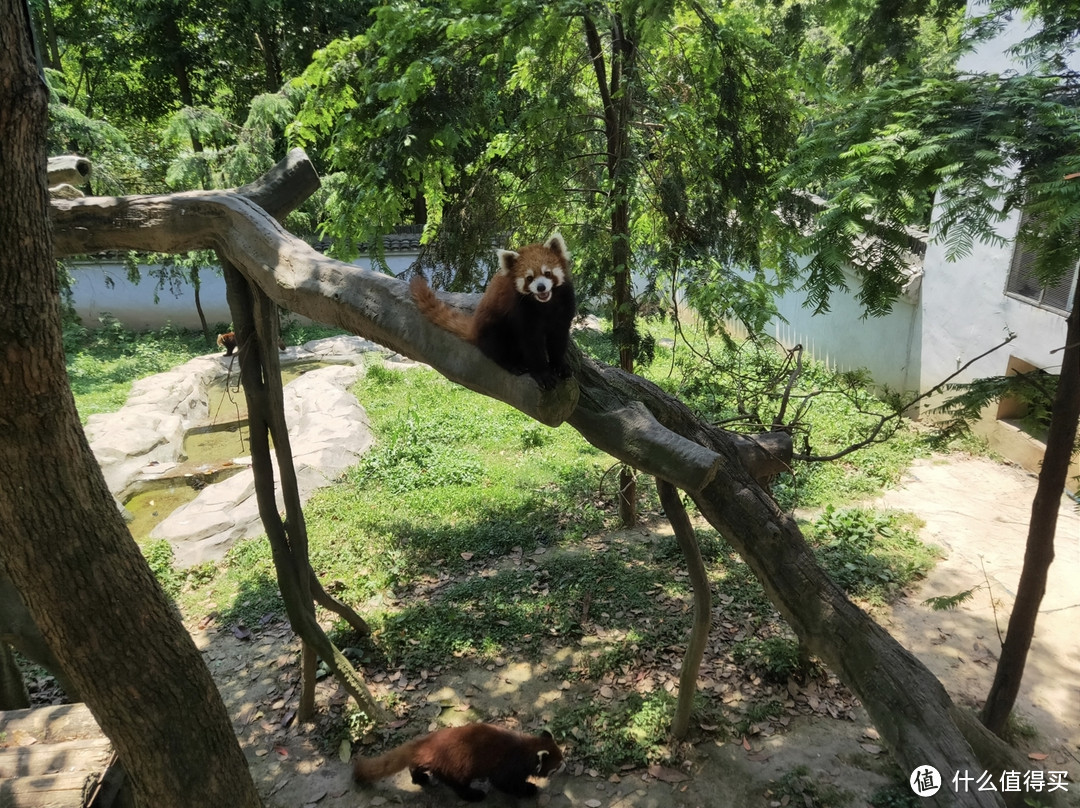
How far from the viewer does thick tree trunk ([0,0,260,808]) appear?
2.14 m

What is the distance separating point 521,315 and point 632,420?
0.79 meters

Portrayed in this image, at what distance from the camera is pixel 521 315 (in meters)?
3.21

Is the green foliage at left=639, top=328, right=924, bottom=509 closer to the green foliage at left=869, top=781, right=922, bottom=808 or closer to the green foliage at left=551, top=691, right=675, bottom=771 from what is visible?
the green foliage at left=551, top=691, right=675, bottom=771

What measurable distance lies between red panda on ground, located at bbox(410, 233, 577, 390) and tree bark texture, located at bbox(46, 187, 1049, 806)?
0.28 ft

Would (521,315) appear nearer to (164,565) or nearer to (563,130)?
(563,130)

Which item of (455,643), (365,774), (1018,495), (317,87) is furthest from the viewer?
(1018,495)

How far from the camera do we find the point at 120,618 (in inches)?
98.3

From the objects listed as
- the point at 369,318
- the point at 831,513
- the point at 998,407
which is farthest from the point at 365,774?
the point at 998,407

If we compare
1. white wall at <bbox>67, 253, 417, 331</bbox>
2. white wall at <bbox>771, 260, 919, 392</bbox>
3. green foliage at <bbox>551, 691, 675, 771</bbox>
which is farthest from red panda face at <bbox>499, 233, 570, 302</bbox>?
white wall at <bbox>67, 253, 417, 331</bbox>

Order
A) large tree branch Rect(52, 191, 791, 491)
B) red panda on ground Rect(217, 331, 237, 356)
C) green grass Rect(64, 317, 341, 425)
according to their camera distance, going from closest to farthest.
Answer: large tree branch Rect(52, 191, 791, 491) → green grass Rect(64, 317, 341, 425) → red panda on ground Rect(217, 331, 237, 356)

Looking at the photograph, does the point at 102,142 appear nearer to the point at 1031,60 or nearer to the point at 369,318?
the point at 369,318

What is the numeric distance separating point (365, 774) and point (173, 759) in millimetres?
1474

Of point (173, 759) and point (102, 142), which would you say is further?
point (102, 142)

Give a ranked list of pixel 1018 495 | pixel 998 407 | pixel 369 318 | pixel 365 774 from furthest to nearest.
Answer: pixel 998 407
pixel 1018 495
pixel 365 774
pixel 369 318
